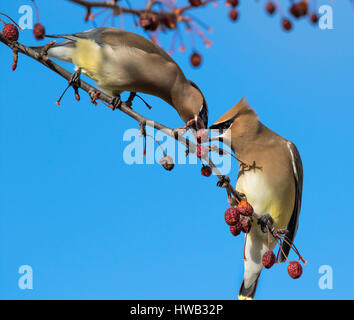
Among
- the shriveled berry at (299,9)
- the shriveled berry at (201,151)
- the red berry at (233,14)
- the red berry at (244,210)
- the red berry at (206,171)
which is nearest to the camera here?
the shriveled berry at (299,9)

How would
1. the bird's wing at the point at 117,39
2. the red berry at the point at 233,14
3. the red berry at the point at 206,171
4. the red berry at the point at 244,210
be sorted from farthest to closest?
the bird's wing at the point at 117,39 < the red berry at the point at 244,210 < the red berry at the point at 206,171 < the red berry at the point at 233,14

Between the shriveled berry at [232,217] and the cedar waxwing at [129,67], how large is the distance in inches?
37.0

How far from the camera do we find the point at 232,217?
2.12 meters

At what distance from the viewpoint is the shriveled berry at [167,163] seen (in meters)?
1.90

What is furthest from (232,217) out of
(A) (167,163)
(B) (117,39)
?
(B) (117,39)

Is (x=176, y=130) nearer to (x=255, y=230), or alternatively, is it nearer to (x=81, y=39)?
(x=81, y=39)

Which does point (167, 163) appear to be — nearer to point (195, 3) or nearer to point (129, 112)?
point (129, 112)

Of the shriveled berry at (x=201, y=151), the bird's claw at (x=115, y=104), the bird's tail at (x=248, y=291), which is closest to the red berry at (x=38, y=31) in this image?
the bird's claw at (x=115, y=104)

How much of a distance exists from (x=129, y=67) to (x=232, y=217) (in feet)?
4.37

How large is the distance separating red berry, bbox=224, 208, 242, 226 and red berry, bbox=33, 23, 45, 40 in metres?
1.03

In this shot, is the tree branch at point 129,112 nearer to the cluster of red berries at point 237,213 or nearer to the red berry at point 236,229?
the cluster of red berries at point 237,213
